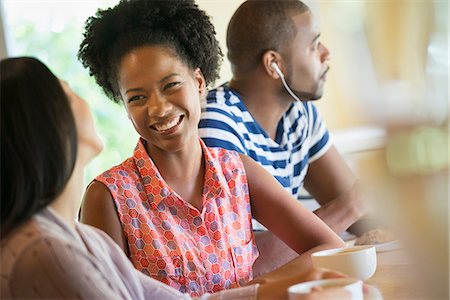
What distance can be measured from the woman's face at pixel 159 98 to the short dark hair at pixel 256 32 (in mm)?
649

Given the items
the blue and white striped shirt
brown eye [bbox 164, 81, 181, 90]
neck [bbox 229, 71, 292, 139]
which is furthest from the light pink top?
neck [bbox 229, 71, 292, 139]

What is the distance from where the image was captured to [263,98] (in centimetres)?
191

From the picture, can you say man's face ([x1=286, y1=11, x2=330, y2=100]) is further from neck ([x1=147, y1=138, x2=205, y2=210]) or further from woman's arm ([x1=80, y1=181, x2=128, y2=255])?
woman's arm ([x1=80, y1=181, x2=128, y2=255])

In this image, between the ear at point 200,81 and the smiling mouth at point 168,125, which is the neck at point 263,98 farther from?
the smiling mouth at point 168,125

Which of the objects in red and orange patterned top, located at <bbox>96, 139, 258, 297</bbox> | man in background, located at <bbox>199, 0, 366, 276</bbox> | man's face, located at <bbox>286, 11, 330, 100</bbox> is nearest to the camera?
red and orange patterned top, located at <bbox>96, 139, 258, 297</bbox>

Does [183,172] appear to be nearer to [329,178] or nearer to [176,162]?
[176,162]

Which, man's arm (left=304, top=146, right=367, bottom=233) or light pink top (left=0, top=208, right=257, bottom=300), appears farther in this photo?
man's arm (left=304, top=146, right=367, bottom=233)

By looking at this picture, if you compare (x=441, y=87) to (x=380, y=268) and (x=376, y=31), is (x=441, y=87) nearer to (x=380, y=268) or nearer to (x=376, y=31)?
(x=376, y=31)

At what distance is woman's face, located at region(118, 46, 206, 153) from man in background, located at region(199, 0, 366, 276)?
49cm

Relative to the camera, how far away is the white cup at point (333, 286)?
34.7 inches

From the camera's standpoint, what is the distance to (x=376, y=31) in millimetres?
473

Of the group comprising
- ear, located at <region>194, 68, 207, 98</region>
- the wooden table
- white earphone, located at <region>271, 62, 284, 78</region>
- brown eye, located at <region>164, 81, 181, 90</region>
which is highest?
white earphone, located at <region>271, 62, 284, 78</region>

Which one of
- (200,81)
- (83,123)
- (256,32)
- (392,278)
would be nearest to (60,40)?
(256,32)

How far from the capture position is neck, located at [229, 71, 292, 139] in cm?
189
